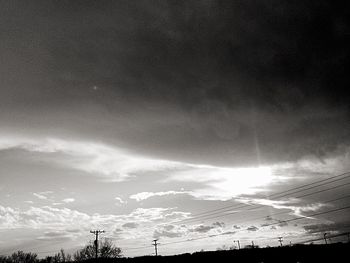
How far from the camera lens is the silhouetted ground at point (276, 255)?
123 feet

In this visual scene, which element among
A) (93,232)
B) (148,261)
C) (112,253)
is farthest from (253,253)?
(112,253)

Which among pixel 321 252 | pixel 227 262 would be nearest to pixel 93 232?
pixel 227 262

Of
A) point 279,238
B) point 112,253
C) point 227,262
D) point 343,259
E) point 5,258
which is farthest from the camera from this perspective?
point 279,238

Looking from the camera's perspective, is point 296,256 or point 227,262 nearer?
point 296,256

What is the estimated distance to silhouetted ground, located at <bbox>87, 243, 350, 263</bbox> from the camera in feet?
123

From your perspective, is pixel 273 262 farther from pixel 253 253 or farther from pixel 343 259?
pixel 343 259

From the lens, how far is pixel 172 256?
46.5m

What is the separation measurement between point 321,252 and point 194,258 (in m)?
17.4

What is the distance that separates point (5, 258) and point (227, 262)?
342ft

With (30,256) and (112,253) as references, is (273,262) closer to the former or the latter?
(112,253)

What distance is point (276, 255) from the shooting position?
41.0 meters

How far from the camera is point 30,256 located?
381ft

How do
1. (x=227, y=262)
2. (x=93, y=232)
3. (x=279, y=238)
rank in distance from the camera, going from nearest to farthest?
(x=227, y=262) → (x=93, y=232) → (x=279, y=238)

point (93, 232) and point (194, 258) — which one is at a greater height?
point (93, 232)
